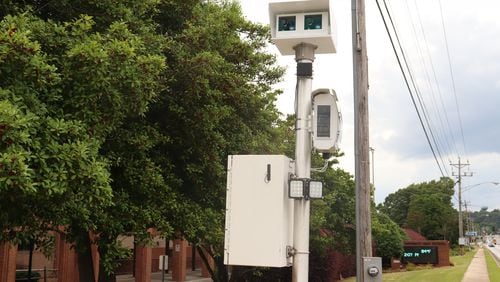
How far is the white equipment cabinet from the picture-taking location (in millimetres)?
4770

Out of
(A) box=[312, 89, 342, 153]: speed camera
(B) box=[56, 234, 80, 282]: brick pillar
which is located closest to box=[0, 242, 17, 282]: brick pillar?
(B) box=[56, 234, 80, 282]: brick pillar

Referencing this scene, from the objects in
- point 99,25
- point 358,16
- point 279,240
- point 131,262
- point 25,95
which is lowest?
point 131,262

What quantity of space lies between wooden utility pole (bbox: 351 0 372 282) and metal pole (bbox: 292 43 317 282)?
17.4ft

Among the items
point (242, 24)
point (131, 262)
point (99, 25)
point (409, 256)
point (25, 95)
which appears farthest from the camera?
point (409, 256)

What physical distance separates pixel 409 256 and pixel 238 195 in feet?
143

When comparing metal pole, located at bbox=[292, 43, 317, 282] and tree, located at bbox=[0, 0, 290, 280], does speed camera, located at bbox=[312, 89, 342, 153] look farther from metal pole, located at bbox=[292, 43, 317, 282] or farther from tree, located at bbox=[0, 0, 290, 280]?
tree, located at bbox=[0, 0, 290, 280]

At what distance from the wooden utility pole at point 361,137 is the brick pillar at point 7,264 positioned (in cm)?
1623

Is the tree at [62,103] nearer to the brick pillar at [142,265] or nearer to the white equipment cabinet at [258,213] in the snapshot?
the white equipment cabinet at [258,213]

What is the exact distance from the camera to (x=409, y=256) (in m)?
45.4

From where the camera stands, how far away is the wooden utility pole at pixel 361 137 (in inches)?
417

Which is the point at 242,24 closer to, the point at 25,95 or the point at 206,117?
the point at 206,117

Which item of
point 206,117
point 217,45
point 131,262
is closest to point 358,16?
point 217,45

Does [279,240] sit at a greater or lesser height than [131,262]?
greater

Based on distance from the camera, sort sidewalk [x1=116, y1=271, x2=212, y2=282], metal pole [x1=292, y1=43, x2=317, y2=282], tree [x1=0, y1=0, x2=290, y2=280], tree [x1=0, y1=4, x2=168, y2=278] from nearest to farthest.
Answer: metal pole [x1=292, y1=43, x2=317, y2=282] < tree [x1=0, y1=4, x2=168, y2=278] < tree [x1=0, y1=0, x2=290, y2=280] < sidewalk [x1=116, y1=271, x2=212, y2=282]
